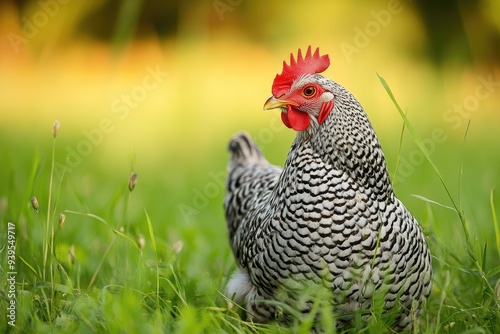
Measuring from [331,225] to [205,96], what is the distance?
6980mm

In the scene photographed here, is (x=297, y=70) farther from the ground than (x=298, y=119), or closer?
farther from the ground

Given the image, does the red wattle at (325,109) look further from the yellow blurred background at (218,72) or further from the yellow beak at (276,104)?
the yellow blurred background at (218,72)

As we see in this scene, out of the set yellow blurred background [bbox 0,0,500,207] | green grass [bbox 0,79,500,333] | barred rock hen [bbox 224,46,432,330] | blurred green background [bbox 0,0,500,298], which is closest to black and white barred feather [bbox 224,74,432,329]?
barred rock hen [bbox 224,46,432,330]

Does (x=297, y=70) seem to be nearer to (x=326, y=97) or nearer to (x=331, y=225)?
(x=326, y=97)

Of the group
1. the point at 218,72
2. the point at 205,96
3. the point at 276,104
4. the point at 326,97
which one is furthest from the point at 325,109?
the point at 218,72

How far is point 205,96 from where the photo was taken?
937 centimetres

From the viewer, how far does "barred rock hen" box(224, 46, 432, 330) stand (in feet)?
8.50

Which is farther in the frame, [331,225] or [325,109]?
[325,109]

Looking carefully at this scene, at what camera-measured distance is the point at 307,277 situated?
2.61 meters

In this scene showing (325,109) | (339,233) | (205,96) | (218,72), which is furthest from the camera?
(218,72)

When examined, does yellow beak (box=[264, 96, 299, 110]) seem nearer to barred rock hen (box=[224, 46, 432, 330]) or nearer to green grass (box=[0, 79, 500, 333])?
barred rock hen (box=[224, 46, 432, 330])

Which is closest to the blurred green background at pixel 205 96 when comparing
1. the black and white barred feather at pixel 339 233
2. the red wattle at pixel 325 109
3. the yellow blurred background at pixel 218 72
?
the yellow blurred background at pixel 218 72

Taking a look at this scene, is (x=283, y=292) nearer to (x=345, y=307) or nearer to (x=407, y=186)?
(x=345, y=307)

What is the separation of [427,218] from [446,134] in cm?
418
